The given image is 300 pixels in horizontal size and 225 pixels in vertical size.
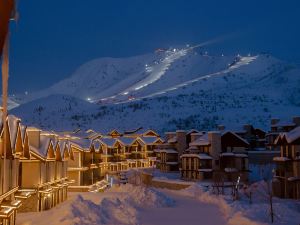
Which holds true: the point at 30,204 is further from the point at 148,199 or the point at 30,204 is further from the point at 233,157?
the point at 233,157

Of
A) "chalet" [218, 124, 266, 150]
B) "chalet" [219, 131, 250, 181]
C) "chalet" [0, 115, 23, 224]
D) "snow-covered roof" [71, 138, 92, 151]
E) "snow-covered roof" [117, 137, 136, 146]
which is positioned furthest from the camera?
"snow-covered roof" [117, 137, 136, 146]

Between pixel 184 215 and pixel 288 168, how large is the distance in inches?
531

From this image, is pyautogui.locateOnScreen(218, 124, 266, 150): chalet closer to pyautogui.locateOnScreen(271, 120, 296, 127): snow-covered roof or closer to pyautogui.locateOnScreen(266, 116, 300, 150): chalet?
pyautogui.locateOnScreen(266, 116, 300, 150): chalet

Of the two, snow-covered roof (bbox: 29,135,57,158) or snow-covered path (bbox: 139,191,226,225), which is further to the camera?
snow-covered roof (bbox: 29,135,57,158)

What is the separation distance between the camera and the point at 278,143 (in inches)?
1437

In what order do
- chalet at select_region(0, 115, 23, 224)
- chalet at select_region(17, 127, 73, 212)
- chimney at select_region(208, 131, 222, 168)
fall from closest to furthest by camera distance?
chalet at select_region(0, 115, 23, 224)
chalet at select_region(17, 127, 73, 212)
chimney at select_region(208, 131, 222, 168)

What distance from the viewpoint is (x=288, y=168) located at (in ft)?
116

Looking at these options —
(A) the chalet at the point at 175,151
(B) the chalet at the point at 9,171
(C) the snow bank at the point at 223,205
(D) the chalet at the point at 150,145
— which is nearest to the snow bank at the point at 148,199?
(C) the snow bank at the point at 223,205

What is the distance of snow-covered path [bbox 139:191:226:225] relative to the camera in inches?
912

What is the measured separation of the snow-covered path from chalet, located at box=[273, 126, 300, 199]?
7.68 m

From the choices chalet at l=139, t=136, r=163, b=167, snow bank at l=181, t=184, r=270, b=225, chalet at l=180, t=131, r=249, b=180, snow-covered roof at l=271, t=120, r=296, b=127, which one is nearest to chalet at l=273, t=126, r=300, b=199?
snow bank at l=181, t=184, r=270, b=225

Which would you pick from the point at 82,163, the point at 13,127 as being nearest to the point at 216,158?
the point at 82,163

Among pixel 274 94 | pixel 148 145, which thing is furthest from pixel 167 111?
pixel 148 145

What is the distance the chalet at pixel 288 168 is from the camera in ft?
110
